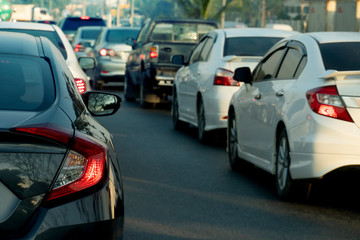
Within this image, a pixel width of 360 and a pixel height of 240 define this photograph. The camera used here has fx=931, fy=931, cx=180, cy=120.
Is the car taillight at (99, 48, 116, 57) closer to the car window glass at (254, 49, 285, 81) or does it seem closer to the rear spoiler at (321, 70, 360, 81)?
the car window glass at (254, 49, 285, 81)

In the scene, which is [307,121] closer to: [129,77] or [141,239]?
[141,239]

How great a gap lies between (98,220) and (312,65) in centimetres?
435

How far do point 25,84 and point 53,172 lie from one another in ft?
3.00

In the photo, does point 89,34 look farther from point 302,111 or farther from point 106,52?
point 302,111

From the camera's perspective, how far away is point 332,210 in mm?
7656

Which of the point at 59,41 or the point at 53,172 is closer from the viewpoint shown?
the point at 53,172

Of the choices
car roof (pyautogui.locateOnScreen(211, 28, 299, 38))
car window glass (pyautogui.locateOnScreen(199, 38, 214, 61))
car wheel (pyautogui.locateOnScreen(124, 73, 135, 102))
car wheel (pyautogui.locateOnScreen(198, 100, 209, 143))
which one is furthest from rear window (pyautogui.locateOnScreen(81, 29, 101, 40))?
car wheel (pyautogui.locateOnScreen(198, 100, 209, 143))

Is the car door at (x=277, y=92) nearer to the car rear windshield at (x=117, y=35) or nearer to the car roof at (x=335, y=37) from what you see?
the car roof at (x=335, y=37)

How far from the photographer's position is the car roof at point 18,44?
4887 mm

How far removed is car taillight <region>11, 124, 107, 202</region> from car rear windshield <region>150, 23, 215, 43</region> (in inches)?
596

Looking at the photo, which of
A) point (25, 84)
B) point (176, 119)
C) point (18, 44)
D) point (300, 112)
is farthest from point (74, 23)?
point (25, 84)

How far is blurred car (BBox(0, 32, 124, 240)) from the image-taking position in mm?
3674

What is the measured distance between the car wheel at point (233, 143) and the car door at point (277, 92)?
1.07 metres

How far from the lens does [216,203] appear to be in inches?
313
